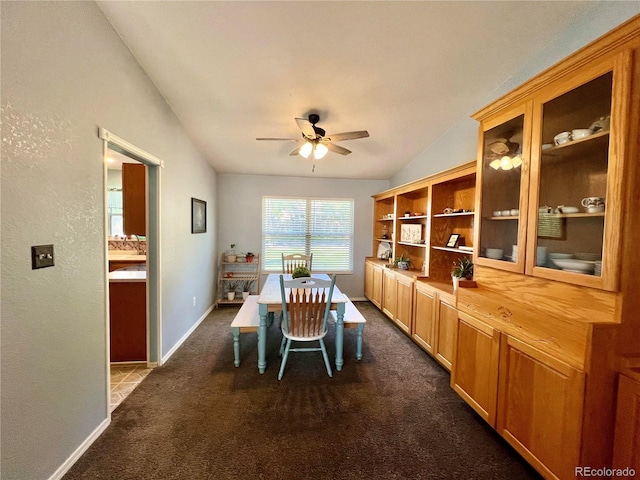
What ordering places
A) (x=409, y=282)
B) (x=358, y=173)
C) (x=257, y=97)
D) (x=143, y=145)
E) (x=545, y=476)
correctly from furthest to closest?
1. (x=358, y=173)
2. (x=409, y=282)
3. (x=257, y=97)
4. (x=143, y=145)
5. (x=545, y=476)

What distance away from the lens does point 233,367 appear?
264cm

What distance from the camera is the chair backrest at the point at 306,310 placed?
232 centimetres

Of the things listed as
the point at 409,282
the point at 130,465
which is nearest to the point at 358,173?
the point at 409,282

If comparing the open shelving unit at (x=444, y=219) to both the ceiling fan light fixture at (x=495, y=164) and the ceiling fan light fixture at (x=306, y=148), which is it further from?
the ceiling fan light fixture at (x=306, y=148)

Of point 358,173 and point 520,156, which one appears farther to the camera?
point 358,173

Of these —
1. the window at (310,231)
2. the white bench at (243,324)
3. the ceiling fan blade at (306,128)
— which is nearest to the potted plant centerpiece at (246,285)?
the window at (310,231)

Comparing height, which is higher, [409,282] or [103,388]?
[409,282]

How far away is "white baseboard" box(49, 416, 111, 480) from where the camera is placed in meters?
1.46

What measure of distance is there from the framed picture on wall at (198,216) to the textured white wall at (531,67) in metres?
3.33

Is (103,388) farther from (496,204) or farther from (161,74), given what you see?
(496,204)

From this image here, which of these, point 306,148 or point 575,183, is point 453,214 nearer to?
point 575,183

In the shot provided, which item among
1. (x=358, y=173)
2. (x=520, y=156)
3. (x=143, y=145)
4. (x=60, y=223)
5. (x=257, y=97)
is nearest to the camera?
(x=60, y=223)

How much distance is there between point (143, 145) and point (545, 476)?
140 inches

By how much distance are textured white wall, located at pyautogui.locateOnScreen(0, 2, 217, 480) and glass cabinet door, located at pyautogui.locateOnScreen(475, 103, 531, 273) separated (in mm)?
2805
